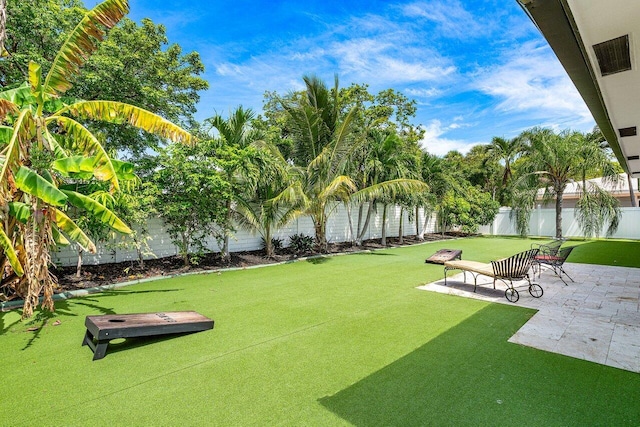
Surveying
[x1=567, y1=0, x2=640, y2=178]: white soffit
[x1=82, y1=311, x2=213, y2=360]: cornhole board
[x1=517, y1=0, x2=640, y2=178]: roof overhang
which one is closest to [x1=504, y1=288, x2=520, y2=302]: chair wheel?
[x1=517, y1=0, x2=640, y2=178]: roof overhang

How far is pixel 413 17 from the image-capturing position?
11.2 meters

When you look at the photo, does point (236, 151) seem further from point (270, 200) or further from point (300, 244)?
point (300, 244)

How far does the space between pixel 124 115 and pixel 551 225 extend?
23.9 m

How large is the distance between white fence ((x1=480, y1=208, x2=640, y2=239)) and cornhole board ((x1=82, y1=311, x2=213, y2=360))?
72.6ft

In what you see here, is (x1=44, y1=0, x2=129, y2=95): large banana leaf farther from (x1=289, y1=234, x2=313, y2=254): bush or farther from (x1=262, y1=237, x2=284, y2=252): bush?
(x1=289, y1=234, x2=313, y2=254): bush

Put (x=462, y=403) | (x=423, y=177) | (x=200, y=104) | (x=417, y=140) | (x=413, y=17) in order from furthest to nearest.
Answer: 1. (x=417, y=140)
2. (x=423, y=177)
3. (x=200, y=104)
4. (x=413, y=17)
5. (x=462, y=403)

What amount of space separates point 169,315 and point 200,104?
1158 cm

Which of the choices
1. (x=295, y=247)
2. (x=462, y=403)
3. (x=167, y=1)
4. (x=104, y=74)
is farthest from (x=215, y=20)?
(x=462, y=403)

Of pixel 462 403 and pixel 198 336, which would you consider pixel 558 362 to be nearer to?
pixel 462 403

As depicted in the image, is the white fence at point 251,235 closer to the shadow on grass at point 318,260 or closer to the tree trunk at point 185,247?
the tree trunk at point 185,247

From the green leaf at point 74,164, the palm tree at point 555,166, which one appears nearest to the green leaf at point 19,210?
the green leaf at point 74,164

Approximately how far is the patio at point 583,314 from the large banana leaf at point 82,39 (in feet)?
27.0

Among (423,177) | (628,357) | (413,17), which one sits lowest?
(628,357)

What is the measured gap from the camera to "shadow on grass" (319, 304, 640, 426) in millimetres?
2611
